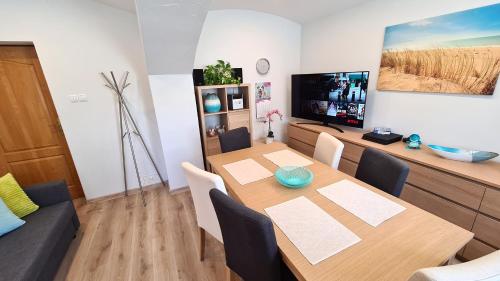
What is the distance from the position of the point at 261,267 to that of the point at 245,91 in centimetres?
240

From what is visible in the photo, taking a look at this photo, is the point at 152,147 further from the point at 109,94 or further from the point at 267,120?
the point at 267,120

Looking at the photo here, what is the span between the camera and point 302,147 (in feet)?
Answer: 10.5

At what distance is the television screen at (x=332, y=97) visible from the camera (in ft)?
7.99

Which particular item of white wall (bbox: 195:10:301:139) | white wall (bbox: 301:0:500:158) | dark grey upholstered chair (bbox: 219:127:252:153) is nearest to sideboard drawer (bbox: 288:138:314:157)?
white wall (bbox: 195:10:301:139)

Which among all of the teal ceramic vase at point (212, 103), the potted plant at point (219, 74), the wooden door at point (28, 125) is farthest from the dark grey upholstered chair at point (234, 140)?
the wooden door at point (28, 125)

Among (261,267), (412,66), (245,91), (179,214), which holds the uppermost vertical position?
(412,66)

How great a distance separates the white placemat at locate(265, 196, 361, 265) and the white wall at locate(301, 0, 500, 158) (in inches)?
69.5

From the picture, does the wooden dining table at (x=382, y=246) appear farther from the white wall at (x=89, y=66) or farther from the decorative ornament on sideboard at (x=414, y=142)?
the white wall at (x=89, y=66)

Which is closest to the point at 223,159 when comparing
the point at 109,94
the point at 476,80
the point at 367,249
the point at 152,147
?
the point at 367,249

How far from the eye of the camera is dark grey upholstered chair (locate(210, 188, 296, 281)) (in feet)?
2.81

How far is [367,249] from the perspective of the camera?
87 centimetres

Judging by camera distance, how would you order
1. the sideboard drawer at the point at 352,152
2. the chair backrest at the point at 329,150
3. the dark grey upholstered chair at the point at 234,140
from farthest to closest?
the sideboard drawer at the point at 352,152 < the dark grey upholstered chair at the point at 234,140 < the chair backrest at the point at 329,150

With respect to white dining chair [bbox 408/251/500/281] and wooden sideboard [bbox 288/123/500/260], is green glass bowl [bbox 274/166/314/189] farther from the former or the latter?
wooden sideboard [bbox 288/123/500/260]

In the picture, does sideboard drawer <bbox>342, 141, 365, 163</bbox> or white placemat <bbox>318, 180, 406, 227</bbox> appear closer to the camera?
white placemat <bbox>318, 180, 406, 227</bbox>
